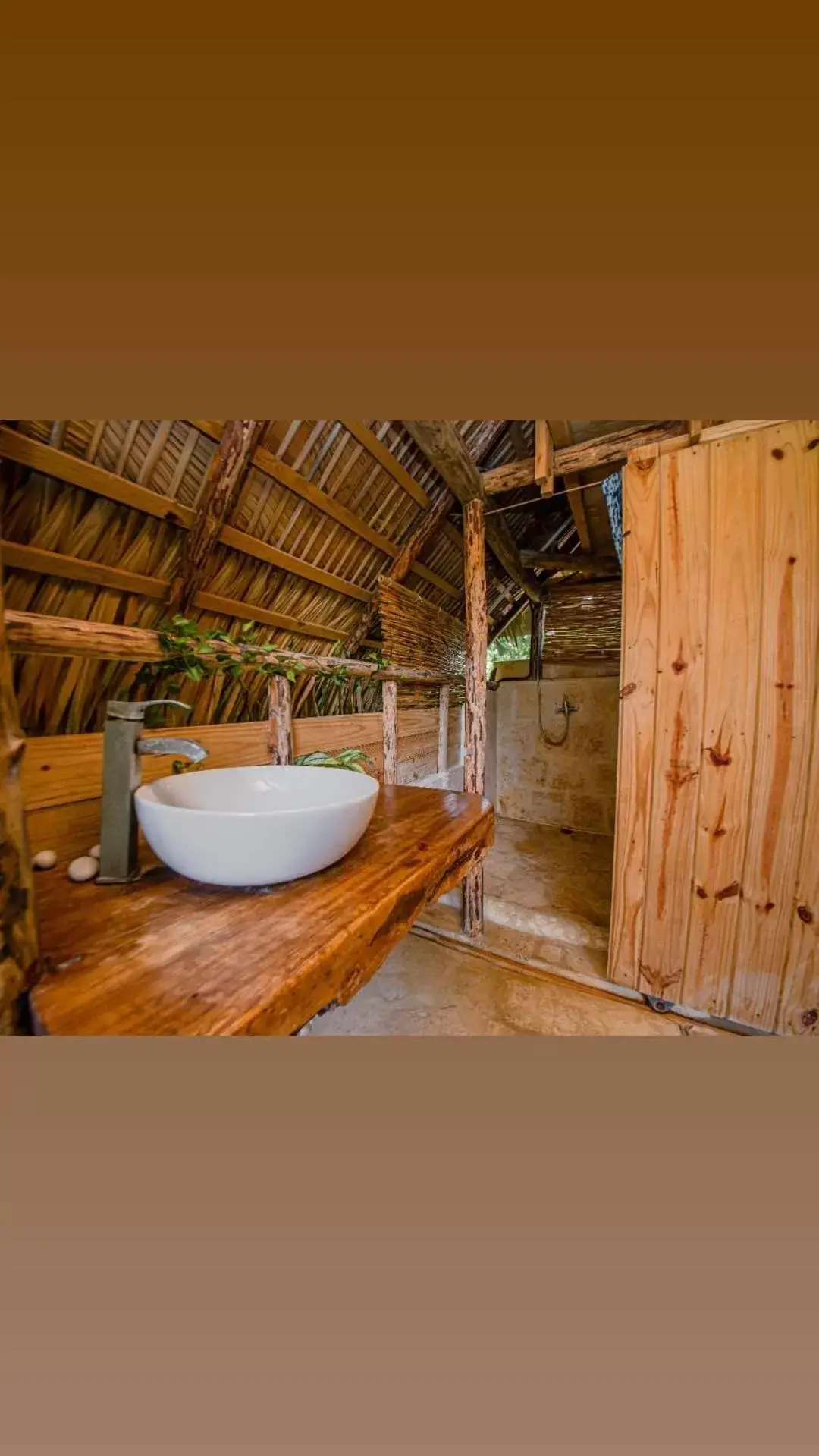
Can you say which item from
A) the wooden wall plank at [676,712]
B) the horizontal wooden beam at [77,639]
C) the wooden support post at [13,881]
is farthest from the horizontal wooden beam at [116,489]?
the wooden wall plank at [676,712]

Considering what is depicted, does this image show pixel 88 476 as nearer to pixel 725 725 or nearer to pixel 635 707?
pixel 635 707

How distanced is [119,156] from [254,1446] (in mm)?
1277

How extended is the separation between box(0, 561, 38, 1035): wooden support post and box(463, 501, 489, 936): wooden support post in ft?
5.63

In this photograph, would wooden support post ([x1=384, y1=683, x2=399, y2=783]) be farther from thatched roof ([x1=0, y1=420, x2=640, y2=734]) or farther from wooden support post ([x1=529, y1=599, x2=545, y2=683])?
wooden support post ([x1=529, y1=599, x2=545, y2=683])

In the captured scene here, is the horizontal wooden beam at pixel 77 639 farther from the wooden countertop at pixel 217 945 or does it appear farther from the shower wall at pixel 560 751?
the shower wall at pixel 560 751

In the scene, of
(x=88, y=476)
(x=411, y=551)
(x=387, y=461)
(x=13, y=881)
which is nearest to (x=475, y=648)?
(x=411, y=551)

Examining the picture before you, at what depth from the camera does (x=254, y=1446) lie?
302 mm

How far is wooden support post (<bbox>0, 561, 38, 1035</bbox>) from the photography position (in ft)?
1.25

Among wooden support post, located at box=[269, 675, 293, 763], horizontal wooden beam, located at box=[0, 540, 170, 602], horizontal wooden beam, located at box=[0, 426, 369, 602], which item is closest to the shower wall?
horizontal wooden beam, located at box=[0, 426, 369, 602]

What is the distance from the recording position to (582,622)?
12.2ft

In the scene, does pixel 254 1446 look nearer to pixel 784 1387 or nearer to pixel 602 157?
pixel 784 1387

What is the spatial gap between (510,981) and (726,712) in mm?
1312

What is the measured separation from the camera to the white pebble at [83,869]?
0.61 metres

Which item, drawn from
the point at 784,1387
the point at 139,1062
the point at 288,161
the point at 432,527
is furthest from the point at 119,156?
the point at 432,527
